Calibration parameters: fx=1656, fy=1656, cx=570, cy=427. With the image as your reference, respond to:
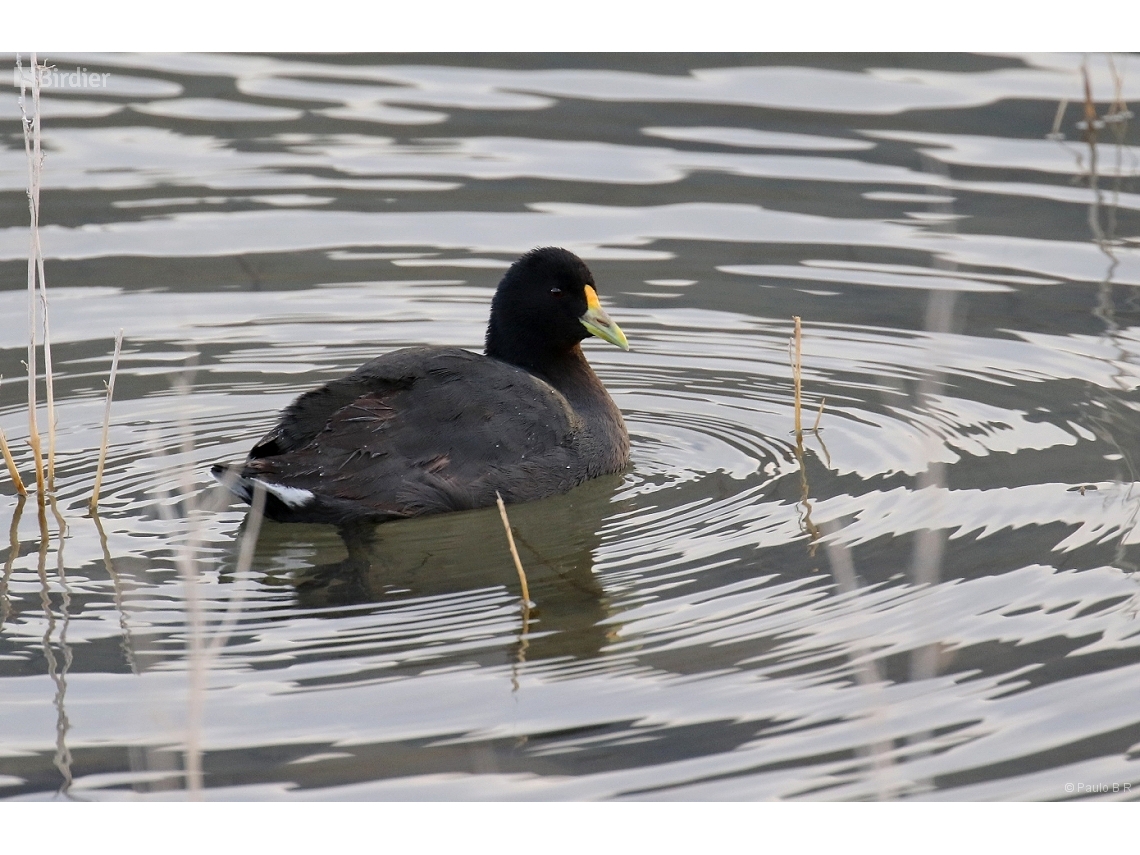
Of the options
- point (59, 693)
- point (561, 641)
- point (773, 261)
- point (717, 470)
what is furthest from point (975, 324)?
point (59, 693)

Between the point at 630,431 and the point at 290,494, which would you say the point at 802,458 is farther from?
the point at 290,494

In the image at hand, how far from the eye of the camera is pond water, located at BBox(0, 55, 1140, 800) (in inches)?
219

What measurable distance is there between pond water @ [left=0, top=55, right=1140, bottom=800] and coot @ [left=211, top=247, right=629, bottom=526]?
7.3 inches

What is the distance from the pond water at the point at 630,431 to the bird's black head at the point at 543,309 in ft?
2.43

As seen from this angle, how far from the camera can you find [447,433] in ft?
25.1

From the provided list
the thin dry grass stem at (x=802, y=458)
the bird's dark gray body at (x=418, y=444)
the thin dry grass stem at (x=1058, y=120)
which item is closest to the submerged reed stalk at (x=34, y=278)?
the bird's dark gray body at (x=418, y=444)

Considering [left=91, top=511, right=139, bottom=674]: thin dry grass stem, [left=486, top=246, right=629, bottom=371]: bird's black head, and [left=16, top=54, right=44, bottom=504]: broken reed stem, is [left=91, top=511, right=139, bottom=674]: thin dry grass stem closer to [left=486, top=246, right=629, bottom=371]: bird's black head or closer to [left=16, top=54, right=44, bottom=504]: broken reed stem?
[left=16, top=54, right=44, bottom=504]: broken reed stem

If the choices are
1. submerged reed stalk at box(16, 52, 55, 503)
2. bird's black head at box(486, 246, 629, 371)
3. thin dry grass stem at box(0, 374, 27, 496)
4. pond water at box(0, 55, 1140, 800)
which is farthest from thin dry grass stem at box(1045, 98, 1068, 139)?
thin dry grass stem at box(0, 374, 27, 496)

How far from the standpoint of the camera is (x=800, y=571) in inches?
273

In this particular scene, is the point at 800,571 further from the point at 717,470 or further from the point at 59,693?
the point at 59,693

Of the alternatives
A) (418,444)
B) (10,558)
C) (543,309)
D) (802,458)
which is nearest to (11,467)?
(10,558)

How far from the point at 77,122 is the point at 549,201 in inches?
171

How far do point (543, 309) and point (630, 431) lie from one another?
0.93 meters

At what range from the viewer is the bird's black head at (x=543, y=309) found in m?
8.42
